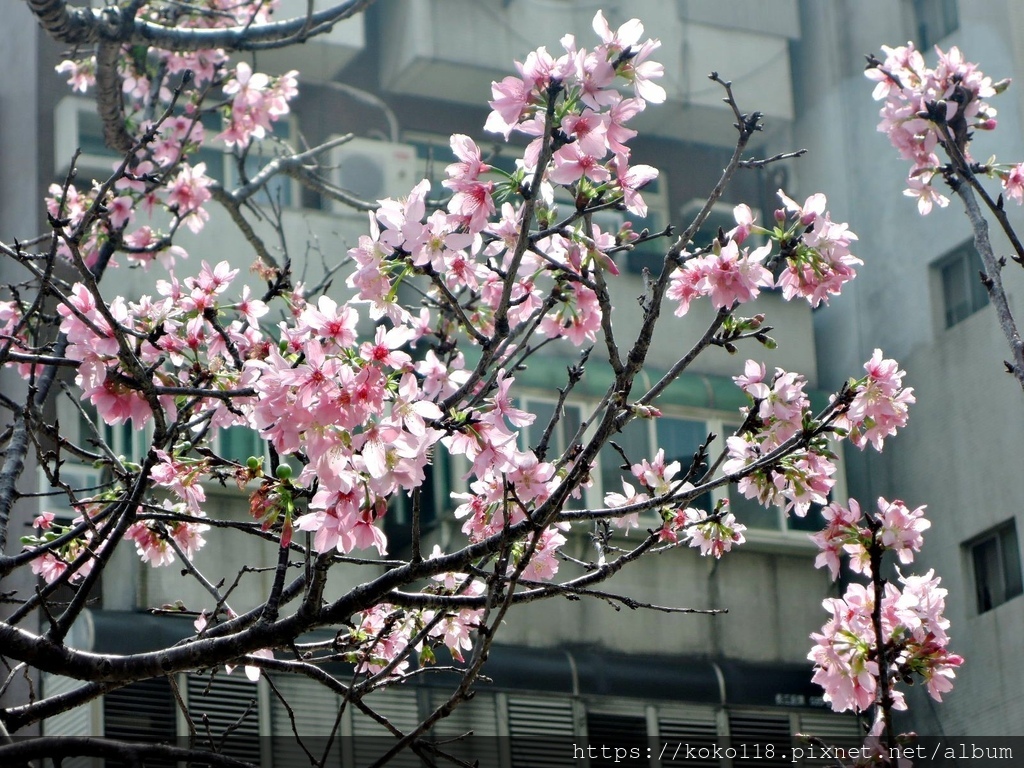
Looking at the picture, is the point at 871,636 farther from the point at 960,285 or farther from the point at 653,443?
the point at 960,285

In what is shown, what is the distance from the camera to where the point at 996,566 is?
15953 millimetres

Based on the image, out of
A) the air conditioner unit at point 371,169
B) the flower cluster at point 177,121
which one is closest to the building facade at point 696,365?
the air conditioner unit at point 371,169

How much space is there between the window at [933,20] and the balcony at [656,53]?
1.81 m

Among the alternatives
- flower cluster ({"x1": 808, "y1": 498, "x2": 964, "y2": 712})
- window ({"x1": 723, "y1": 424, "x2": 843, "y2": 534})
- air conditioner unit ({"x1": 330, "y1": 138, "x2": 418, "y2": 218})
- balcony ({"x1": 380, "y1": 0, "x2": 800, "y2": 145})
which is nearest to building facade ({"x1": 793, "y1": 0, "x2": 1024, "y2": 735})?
balcony ({"x1": 380, "y1": 0, "x2": 800, "y2": 145})

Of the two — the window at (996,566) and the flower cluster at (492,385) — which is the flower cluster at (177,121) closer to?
the flower cluster at (492,385)

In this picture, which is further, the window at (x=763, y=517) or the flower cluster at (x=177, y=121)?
the window at (x=763, y=517)

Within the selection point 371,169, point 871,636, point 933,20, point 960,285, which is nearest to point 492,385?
point 871,636

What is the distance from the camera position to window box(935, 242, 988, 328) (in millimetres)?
16781

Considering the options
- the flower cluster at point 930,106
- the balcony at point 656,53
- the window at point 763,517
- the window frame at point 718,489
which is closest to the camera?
the flower cluster at point 930,106

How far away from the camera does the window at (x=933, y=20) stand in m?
17.5

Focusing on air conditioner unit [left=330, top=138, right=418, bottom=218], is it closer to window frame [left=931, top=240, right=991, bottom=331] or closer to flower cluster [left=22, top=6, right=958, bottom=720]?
window frame [left=931, top=240, right=991, bottom=331]

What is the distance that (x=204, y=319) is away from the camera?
193 inches

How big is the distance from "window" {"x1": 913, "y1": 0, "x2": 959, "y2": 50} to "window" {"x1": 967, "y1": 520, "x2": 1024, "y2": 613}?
5.50m

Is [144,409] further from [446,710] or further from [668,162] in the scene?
[668,162]
